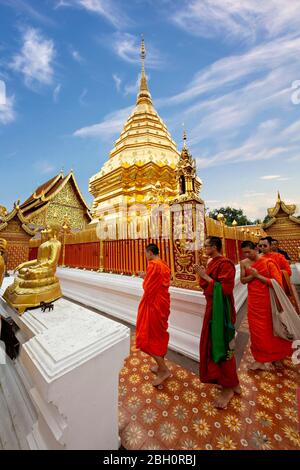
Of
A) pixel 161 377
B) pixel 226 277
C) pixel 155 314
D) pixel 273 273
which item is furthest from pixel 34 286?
pixel 273 273

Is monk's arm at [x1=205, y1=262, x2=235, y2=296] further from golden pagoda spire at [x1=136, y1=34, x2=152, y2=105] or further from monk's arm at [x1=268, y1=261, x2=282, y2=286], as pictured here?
golden pagoda spire at [x1=136, y1=34, x2=152, y2=105]

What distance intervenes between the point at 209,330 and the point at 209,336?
0.23ft

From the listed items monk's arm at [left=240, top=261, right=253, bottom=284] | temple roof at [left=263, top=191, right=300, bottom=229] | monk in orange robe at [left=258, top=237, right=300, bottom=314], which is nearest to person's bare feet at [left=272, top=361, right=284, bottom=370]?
monk in orange robe at [left=258, top=237, right=300, bottom=314]

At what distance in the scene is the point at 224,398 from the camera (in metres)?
1.92

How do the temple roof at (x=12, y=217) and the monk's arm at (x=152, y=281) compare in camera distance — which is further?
the temple roof at (x=12, y=217)

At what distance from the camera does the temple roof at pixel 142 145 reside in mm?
7242

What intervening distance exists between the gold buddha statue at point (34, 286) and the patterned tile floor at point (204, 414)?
1385 mm

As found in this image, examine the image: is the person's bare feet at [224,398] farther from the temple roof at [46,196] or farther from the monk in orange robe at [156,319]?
the temple roof at [46,196]

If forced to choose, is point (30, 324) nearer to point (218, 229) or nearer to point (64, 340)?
point (64, 340)

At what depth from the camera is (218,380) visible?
199cm

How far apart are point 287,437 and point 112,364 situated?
1.74m

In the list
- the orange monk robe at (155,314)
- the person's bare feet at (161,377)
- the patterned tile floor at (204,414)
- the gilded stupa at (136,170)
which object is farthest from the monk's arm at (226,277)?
the gilded stupa at (136,170)

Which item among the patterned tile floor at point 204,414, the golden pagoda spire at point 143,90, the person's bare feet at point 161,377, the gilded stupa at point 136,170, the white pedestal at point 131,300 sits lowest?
the patterned tile floor at point 204,414

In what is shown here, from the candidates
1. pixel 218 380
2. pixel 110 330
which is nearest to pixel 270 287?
pixel 218 380
